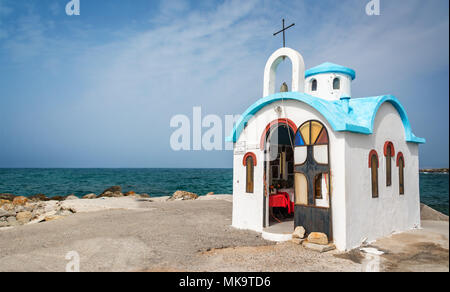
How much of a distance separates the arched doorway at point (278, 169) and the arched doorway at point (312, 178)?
4.01 feet

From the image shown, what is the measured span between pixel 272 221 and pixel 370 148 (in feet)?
13.4

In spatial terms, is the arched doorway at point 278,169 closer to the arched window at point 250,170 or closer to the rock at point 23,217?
the arched window at point 250,170

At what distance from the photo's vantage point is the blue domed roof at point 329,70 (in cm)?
1038

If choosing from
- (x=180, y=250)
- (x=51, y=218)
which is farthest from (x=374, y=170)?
(x=51, y=218)

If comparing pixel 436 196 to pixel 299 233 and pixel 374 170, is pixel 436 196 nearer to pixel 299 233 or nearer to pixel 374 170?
pixel 374 170

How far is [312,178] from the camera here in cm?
812

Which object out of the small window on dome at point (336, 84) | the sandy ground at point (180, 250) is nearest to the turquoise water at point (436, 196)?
the sandy ground at point (180, 250)

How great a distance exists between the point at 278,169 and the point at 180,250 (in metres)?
5.97

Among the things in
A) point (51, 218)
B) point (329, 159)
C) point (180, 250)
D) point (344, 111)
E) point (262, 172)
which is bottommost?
point (51, 218)

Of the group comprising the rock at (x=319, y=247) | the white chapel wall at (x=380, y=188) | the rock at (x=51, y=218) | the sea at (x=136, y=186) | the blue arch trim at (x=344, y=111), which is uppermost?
the blue arch trim at (x=344, y=111)

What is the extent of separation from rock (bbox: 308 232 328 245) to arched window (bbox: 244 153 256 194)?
2.60m

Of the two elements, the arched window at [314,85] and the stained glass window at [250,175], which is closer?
the stained glass window at [250,175]
